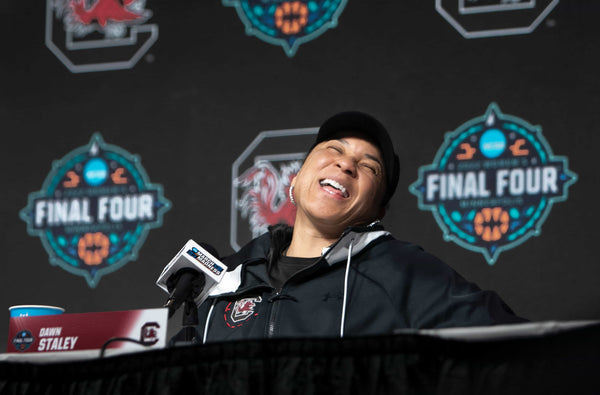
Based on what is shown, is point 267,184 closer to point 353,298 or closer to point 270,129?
point 270,129

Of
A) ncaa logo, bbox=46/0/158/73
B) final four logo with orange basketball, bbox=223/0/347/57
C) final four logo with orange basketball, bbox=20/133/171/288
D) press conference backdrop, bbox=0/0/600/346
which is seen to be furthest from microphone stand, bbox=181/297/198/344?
ncaa logo, bbox=46/0/158/73

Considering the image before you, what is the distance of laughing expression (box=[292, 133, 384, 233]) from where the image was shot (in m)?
1.71

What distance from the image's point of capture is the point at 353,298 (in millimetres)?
1606

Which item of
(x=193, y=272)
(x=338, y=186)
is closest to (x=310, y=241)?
(x=338, y=186)

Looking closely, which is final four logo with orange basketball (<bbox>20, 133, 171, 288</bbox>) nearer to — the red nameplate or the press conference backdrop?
the press conference backdrop

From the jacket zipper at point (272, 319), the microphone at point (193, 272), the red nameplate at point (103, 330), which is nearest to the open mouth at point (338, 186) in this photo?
the jacket zipper at point (272, 319)

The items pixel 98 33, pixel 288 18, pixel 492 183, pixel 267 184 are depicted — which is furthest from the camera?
pixel 98 33

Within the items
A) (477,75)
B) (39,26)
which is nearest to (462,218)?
(477,75)

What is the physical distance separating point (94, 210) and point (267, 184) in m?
0.62

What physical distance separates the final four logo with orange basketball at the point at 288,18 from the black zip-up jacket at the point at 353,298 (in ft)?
4.15

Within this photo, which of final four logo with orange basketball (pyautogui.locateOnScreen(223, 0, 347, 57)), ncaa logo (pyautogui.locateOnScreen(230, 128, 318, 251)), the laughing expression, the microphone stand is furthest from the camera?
final four logo with orange basketball (pyautogui.locateOnScreen(223, 0, 347, 57))

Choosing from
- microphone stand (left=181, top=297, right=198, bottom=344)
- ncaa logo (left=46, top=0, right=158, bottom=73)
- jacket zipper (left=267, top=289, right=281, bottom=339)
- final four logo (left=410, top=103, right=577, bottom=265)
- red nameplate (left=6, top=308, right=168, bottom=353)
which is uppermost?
ncaa logo (left=46, top=0, right=158, bottom=73)

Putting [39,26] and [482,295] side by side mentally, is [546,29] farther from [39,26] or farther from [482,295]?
[39,26]

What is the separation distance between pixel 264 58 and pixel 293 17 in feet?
0.55
